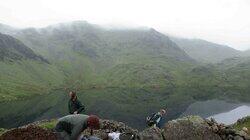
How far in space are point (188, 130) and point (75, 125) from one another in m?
13.6

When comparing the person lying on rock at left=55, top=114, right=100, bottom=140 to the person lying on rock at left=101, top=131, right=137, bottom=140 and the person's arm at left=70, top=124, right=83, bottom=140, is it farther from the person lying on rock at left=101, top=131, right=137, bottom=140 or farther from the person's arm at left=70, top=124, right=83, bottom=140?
the person lying on rock at left=101, top=131, right=137, bottom=140

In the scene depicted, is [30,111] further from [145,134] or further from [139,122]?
[145,134]

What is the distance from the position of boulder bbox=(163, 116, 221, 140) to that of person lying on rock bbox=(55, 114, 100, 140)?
12377 mm

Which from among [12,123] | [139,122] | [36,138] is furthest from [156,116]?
[12,123]

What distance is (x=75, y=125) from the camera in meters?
16.6

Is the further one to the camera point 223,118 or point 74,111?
point 223,118

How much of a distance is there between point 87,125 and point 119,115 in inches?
5337

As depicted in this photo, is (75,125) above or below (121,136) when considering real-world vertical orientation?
above

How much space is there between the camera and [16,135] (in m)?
19.6

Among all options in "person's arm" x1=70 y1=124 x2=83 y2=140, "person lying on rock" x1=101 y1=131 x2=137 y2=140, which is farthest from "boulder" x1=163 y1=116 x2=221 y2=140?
"person's arm" x1=70 y1=124 x2=83 y2=140

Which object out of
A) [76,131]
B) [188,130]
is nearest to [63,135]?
[76,131]

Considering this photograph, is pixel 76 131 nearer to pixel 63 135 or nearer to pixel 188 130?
pixel 63 135

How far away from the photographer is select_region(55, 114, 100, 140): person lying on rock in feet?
51.6

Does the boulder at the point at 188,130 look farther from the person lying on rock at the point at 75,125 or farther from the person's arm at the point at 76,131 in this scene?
the person's arm at the point at 76,131
